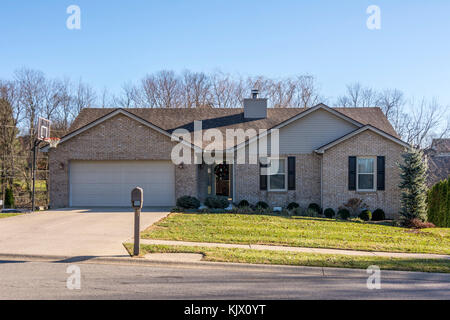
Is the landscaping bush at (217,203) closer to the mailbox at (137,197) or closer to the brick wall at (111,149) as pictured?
the brick wall at (111,149)

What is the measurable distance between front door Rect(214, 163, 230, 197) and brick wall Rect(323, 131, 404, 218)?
6.65 meters

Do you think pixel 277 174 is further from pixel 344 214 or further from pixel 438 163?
pixel 438 163

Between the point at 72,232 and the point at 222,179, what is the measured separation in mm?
12860

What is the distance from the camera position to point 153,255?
A: 8.41 meters

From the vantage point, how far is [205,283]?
652 centimetres

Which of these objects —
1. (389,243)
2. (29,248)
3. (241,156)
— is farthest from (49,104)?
(389,243)

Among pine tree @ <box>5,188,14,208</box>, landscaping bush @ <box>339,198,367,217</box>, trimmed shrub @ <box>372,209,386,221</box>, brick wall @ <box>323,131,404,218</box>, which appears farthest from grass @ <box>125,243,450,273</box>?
pine tree @ <box>5,188,14,208</box>

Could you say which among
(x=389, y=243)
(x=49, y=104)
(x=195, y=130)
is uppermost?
(x=49, y=104)

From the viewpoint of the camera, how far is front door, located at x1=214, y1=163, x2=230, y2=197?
23.0m

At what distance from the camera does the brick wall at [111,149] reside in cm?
1842

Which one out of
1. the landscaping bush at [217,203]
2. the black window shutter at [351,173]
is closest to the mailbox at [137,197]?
the landscaping bush at [217,203]

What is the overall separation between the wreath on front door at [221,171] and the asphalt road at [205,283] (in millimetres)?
15379

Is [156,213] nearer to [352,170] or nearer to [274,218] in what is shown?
[274,218]
